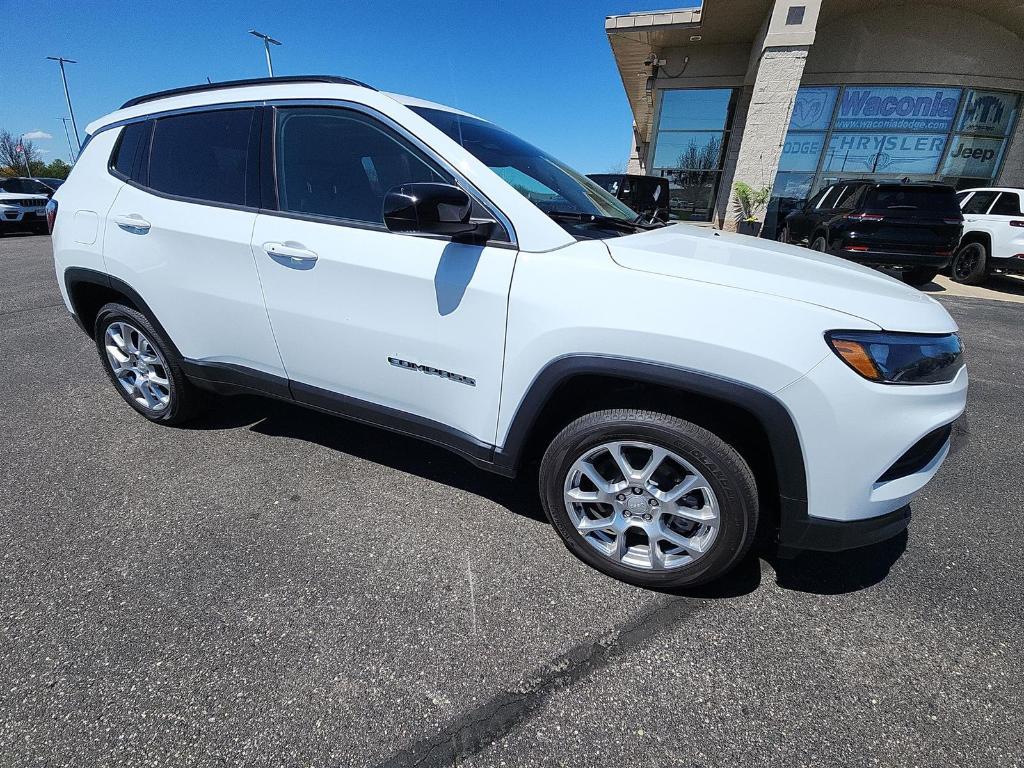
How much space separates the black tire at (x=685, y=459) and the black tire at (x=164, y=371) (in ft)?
7.22

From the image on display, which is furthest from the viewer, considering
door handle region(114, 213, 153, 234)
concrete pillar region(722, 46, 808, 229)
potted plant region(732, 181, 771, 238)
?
potted plant region(732, 181, 771, 238)

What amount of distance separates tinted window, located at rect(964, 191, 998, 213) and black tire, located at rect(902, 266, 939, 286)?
4.90 feet

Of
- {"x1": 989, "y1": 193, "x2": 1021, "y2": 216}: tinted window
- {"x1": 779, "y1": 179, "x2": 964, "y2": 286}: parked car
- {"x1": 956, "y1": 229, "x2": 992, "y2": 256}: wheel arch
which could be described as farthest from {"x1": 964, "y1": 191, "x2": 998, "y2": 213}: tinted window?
{"x1": 779, "y1": 179, "x2": 964, "y2": 286}: parked car

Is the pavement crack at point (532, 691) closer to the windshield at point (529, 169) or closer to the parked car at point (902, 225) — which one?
the windshield at point (529, 169)

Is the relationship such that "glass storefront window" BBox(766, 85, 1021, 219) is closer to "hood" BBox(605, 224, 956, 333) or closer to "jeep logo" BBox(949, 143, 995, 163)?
"jeep logo" BBox(949, 143, 995, 163)

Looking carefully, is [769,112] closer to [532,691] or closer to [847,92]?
[847,92]

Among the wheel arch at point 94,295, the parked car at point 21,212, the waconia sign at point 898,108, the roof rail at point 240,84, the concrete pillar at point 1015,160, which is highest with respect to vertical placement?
the waconia sign at point 898,108

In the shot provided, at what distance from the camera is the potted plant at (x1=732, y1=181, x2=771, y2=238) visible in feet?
38.7

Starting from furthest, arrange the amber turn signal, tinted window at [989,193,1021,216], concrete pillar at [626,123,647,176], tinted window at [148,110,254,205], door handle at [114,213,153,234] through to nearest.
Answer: concrete pillar at [626,123,647,176]
tinted window at [989,193,1021,216]
door handle at [114,213,153,234]
tinted window at [148,110,254,205]
the amber turn signal

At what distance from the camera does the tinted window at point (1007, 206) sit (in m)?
8.56

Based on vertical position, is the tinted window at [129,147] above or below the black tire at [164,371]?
above

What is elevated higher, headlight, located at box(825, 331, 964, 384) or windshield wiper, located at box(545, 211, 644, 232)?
windshield wiper, located at box(545, 211, 644, 232)

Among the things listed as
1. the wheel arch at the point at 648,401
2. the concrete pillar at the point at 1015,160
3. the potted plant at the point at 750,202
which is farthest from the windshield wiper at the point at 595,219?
the concrete pillar at the point at 1015,160

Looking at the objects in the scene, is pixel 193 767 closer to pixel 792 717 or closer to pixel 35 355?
pixel 792 717
